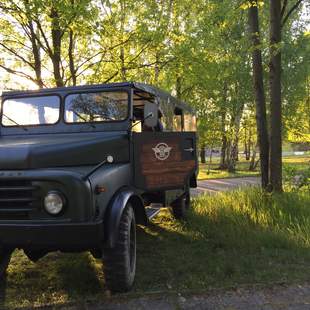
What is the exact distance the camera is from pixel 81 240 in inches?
156

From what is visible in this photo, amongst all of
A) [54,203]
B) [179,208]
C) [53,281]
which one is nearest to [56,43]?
[179,208]

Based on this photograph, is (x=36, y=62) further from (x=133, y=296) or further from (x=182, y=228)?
(x=133, y=296)

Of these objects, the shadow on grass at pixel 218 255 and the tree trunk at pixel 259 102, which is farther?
the tree trunk at pixel 259 102

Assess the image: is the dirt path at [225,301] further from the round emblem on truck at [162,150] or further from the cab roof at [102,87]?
the cab roof at [102,87]

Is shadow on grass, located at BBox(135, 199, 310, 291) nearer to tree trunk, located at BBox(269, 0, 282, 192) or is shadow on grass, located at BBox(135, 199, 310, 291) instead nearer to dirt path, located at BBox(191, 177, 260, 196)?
tree trunk, located at BBox(269, 0, 282, 192)

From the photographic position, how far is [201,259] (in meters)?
5.55

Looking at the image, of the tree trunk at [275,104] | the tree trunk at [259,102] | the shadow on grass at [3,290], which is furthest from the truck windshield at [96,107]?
the tree trunk at [259,102]

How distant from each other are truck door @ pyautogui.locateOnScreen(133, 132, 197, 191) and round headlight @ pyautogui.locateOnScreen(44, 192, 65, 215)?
52.0 inches

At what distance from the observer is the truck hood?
13.5ft

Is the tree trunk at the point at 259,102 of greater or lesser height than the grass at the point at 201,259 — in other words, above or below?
above

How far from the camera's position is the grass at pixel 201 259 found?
15.2 feet

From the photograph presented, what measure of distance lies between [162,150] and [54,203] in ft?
6.02

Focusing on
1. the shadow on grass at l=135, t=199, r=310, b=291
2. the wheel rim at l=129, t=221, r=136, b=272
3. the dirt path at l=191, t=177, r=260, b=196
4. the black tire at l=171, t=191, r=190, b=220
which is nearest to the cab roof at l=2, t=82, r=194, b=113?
the wheel rim at l=129, t=221, r=136, b=272

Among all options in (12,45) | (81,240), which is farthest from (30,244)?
(12,45)
